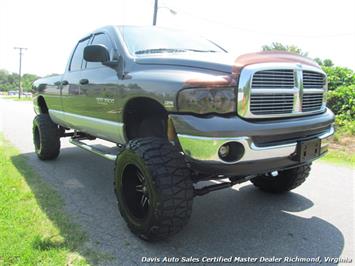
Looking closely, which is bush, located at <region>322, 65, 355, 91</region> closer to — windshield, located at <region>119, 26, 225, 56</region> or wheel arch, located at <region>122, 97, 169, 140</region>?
windshield, located at <region>119, 26, 225, 56</region>

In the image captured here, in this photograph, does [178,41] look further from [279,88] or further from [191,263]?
[191,263]

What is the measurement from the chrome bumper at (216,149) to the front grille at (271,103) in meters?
0.28

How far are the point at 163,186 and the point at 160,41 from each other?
1934 mm

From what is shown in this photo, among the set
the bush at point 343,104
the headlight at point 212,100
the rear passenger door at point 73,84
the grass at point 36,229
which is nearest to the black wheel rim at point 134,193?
the grass at point 36,229

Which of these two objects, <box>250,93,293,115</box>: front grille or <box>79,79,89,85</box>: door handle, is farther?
<box>79,79,89,85</box>: door handle

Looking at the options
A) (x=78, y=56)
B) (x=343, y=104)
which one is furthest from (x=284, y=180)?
(x=343, y=104)

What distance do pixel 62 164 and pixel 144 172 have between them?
142 inches

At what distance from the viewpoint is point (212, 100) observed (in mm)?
2789

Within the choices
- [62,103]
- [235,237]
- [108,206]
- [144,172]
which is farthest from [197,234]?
[62,103]

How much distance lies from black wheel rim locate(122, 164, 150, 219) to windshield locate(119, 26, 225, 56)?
1257 millimetres

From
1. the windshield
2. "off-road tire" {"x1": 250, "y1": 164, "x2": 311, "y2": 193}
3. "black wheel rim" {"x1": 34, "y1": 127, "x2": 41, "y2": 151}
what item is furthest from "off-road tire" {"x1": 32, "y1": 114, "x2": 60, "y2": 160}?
"off-road tire" {"x1": 250, "y1": 164, "x2": 311, "y2": 193}

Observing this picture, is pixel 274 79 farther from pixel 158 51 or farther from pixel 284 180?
pixel 284 180

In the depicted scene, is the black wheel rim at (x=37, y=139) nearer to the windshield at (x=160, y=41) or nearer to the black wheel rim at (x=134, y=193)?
the windshield at (x=160, y=41)

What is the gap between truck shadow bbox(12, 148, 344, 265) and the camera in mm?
3121
